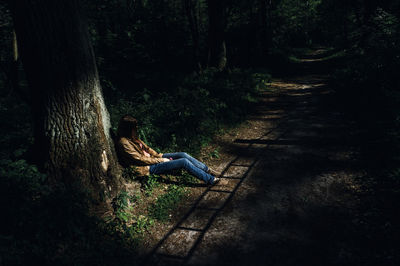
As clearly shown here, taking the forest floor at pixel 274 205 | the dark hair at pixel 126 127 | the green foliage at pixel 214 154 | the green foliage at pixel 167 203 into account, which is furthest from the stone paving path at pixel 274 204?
the dark hair at pixel 126 127

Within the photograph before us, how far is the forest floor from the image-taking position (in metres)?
3.73

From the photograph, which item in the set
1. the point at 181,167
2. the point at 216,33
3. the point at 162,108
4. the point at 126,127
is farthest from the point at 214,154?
the point at 216,33

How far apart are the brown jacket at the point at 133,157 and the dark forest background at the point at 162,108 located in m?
1.31

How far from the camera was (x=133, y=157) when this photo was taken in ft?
17.4

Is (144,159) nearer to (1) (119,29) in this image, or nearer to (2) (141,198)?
(2) (141,198)

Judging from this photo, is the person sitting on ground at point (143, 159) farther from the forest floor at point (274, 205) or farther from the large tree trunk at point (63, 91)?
the large tree trunk at point (63, 91)

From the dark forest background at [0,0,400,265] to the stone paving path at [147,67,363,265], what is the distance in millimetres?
540

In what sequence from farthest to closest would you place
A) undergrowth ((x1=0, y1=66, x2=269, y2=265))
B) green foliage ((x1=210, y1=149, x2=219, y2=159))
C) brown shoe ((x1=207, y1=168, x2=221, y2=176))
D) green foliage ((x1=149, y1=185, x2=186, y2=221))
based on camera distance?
green foliage ((x1=210, y1=149, x2=219, y2=159)) → brown shoe ((x1=207, y1=168, x2=221, y2=176)) → green foliage ((x1=149, y1=185, x2=186, y2=221)) → undergrowth ((x1=0, y1=66, x2=269, y2=265))

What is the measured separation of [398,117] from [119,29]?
19714 millimetres

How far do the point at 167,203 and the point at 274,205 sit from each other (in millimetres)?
2009

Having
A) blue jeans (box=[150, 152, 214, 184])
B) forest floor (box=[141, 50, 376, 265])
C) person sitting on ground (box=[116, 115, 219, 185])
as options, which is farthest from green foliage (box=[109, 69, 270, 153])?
blue jeans (box=[150, 152, 214, 184])

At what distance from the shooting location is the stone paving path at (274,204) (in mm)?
3744

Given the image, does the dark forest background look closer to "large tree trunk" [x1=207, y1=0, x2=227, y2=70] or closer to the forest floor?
"large tree trunk" [x1=207, y1=0, x2=227, y2=70]

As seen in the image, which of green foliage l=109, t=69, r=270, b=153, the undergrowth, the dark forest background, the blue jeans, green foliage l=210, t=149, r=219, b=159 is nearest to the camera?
the undergrowth
